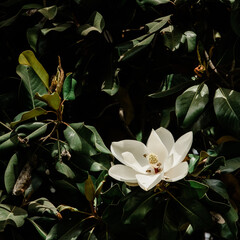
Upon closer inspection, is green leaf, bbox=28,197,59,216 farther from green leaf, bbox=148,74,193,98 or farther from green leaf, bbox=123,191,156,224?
green leaf, bbox=148,74,193,98

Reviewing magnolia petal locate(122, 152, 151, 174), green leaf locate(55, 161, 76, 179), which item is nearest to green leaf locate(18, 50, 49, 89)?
green leaf locate(55, 161, 76, 179)

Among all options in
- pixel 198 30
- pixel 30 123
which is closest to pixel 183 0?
pixel 198 30

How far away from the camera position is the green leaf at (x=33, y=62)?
1357mm

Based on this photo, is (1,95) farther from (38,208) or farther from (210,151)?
(210,151)

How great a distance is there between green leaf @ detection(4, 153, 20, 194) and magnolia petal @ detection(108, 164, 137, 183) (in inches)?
14.4

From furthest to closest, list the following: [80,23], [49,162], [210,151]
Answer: [80,23], [49,162], [210,151]

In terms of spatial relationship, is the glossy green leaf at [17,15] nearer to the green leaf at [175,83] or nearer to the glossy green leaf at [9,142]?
the glossy green leaf at [9,142]

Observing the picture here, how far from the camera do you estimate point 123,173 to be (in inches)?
47.9

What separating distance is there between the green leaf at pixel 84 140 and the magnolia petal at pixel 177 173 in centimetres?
23

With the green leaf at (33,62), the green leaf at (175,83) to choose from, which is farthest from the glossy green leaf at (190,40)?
the green leaf at (33,62)

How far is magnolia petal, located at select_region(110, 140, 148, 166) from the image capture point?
126 centimetres

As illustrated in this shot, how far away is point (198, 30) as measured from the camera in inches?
58.7

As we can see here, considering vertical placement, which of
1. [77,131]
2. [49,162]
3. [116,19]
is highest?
[116,19]

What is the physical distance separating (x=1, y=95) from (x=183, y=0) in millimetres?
731
